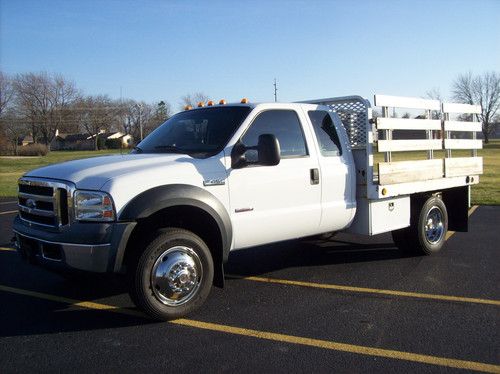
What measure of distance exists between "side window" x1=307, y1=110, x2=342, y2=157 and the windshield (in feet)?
3.03

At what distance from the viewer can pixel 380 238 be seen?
817 centimetres

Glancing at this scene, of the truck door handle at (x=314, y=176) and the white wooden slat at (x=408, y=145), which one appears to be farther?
the white wooden slat at (x=408, y=145)

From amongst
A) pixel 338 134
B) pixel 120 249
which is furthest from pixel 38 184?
pixel 338 134

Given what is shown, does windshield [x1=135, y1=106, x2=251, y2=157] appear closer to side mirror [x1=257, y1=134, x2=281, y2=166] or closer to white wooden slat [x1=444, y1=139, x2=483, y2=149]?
side mirror [x1=257, y1=134, x2=281, y2=166]

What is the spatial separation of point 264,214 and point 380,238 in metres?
3.81

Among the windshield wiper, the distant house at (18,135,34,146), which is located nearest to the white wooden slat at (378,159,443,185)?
the windshield wiper

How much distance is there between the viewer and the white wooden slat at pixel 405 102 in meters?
5.80

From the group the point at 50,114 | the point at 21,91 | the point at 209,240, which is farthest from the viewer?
the point at 50,114

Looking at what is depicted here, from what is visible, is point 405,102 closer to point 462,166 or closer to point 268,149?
point 462,166

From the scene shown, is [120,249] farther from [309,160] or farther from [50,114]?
[50,114]

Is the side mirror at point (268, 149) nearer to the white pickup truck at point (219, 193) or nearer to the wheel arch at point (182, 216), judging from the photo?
the white pickup truck at point (219, 193)

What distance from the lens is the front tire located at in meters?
Answer: 4.25

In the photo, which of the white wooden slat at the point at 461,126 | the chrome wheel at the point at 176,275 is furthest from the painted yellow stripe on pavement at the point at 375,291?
the white wooden slat at the point at 461,126

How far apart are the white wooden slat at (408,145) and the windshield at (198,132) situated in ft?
5.83
